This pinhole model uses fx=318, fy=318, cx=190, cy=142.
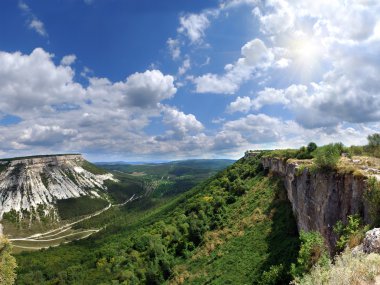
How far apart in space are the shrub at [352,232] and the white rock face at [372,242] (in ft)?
7.60

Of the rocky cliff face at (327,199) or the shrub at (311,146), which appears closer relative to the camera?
the rocky cliff face at (327,199)

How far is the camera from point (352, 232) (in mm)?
15773

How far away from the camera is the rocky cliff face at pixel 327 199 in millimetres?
17816

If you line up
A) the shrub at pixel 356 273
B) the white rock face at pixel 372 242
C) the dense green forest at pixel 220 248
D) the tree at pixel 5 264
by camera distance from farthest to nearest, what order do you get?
the tree at pixel 5 264
the dense green forest at pixel 220 248
the white rock face at pixel 372 242
the shrub at pixel 356 273

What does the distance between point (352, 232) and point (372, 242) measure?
457 cm

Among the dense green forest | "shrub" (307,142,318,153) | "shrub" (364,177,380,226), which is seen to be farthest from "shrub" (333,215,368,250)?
"shrub" (307,142,318,153)

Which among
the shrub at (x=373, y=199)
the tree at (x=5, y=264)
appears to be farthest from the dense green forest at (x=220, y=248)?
the tree at (x=5, y=264)

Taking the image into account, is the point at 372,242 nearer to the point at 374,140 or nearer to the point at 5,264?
the point at 374,140

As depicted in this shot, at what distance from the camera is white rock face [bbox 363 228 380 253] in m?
11.3

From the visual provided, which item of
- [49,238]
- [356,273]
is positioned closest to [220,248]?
[356,273]

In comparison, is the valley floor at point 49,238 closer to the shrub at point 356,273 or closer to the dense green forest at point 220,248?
the dense green forest at point 220,248

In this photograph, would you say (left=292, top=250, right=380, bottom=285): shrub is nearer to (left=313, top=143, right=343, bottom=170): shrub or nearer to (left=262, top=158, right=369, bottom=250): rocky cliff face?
(left=262, top=158, right=369, bottom=250): rocky cliff face

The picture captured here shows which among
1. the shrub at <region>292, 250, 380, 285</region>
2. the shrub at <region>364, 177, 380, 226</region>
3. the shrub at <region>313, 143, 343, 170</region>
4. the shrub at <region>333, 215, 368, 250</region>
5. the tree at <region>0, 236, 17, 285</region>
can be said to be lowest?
the tree at <region>0, 236, 17, 285</region>

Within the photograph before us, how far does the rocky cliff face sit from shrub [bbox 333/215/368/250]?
469 millimetres
